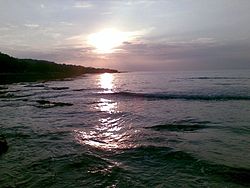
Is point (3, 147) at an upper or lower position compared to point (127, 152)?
upper

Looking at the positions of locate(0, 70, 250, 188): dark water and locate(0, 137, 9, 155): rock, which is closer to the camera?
locate(0, 70, 250, 188): dark water

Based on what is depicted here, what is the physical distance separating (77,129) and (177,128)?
6.31 meters

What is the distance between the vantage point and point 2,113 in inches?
1017

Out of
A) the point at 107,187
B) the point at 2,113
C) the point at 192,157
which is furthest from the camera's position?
the point at 2,113

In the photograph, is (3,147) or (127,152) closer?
(127,152)

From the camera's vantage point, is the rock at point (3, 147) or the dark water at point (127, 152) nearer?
the dark water at point (127, 152)

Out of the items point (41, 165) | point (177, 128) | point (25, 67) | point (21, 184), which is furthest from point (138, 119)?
point (25, 67)

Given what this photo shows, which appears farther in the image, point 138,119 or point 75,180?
point 138,119

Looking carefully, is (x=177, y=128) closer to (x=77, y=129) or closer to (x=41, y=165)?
(x=77, y=129)

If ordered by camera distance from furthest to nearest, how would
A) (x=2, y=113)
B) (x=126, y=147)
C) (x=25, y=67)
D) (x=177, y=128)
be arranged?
(x=25, y=67) < (x=2, y=113) < (x=177, y=128) < (x=126, y=147)

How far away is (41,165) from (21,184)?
6.30ft

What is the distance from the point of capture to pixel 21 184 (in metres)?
9.23

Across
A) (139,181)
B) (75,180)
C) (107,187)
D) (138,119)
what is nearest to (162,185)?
(139,181)

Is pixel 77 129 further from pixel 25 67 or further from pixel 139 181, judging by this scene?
pixel 25 67
